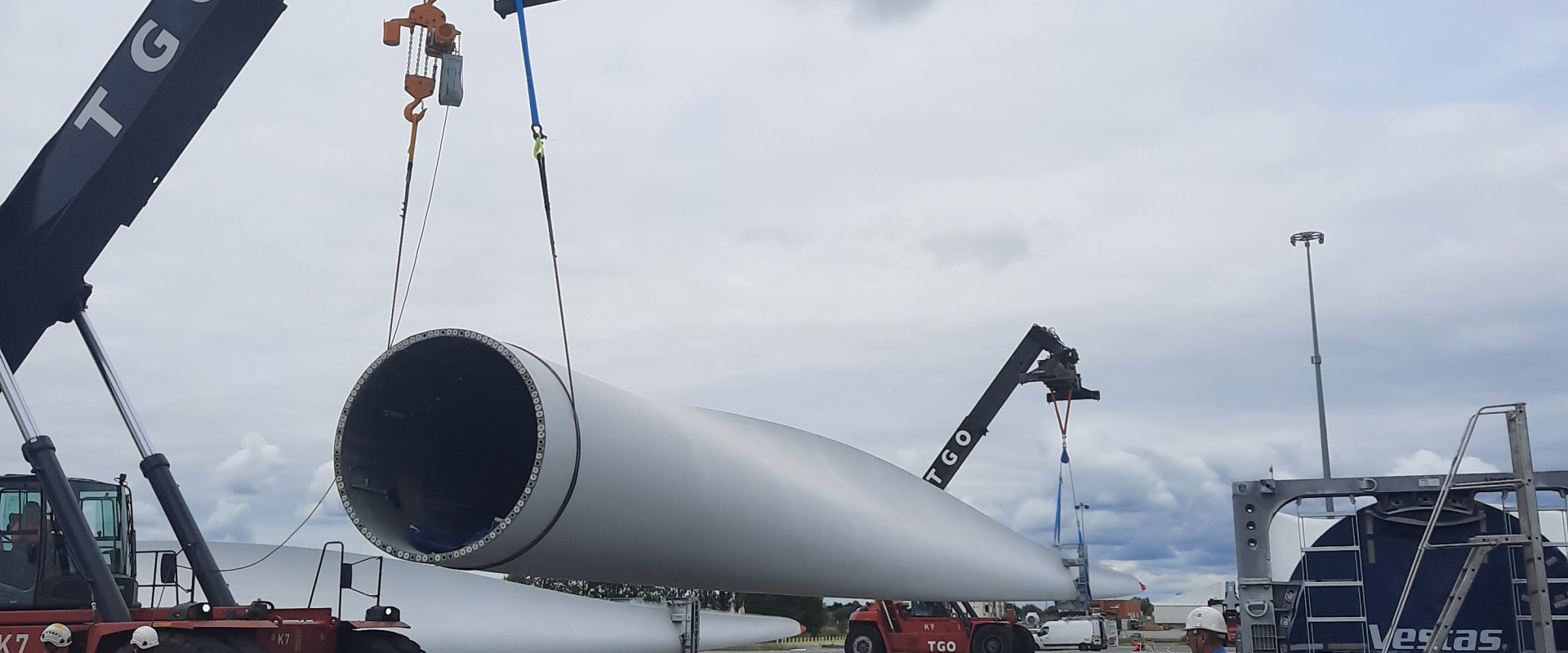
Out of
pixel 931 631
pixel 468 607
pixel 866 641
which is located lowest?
pixel 866 641

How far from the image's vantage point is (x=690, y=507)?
6445mm

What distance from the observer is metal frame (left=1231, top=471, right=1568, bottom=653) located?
294 inches

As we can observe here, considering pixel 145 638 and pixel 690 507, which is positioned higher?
pixel 690 507

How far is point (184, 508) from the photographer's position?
9977 millimetres

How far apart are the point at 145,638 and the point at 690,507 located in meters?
3.85

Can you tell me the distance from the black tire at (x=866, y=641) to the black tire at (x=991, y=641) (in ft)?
6.47

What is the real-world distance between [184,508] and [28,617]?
164cm

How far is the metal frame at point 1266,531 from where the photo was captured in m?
7.47

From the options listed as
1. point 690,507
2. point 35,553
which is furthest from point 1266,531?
point 35,553

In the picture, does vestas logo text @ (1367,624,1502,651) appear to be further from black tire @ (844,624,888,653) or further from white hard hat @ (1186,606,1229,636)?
black tire @ (844,624,888,653)

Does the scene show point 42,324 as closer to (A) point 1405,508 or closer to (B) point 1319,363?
(A) point 1405,508

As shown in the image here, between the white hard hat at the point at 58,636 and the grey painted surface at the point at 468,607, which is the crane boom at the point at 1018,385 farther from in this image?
the white hard hat at the point at 58,636

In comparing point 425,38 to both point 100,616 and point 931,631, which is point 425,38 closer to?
point 100,616

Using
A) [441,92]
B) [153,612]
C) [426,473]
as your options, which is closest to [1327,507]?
[426,473]
